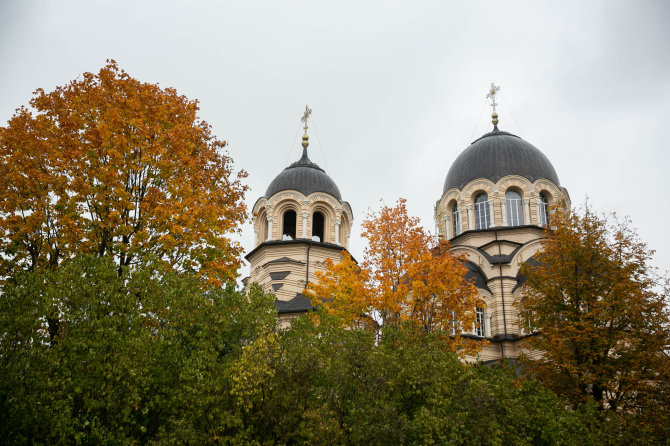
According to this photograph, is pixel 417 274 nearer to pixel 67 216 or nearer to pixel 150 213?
pixel 150 213

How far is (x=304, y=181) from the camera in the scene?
32.7 metres

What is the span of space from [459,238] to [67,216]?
2441 cm

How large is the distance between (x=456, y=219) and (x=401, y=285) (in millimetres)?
18288

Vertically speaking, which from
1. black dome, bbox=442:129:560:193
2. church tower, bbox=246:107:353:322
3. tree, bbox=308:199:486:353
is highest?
black dome, bbox=442:129:560:193

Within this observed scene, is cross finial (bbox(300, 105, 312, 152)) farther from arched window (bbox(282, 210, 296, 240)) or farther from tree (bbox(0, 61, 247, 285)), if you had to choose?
tree (bbox(0, 61, 247, 285))

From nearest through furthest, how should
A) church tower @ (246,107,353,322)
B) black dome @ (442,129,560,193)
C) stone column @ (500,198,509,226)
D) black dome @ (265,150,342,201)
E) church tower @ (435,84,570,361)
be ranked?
church tower @ (435,84,570,361), church tower @ (246,107,353,322), black dome @ (265,150,342,201), stone column @ (500,198,509,226), black dome @ (442,129,560,193)

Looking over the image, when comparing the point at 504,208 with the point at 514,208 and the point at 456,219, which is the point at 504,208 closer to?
the point at 514,208

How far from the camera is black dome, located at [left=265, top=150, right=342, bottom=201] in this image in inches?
1277

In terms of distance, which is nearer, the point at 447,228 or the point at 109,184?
the point at 109,184

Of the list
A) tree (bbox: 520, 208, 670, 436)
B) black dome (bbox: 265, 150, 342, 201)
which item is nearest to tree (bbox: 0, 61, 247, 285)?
tree (bbox: 520, 208, 670, 436)

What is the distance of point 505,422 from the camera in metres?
13.6

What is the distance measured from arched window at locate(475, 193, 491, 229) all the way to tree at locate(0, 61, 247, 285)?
2050 centimetres

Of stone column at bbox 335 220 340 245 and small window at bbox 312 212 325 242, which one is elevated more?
small window at bbox 312 212 325 242

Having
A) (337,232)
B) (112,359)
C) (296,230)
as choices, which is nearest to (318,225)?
(337,232)
